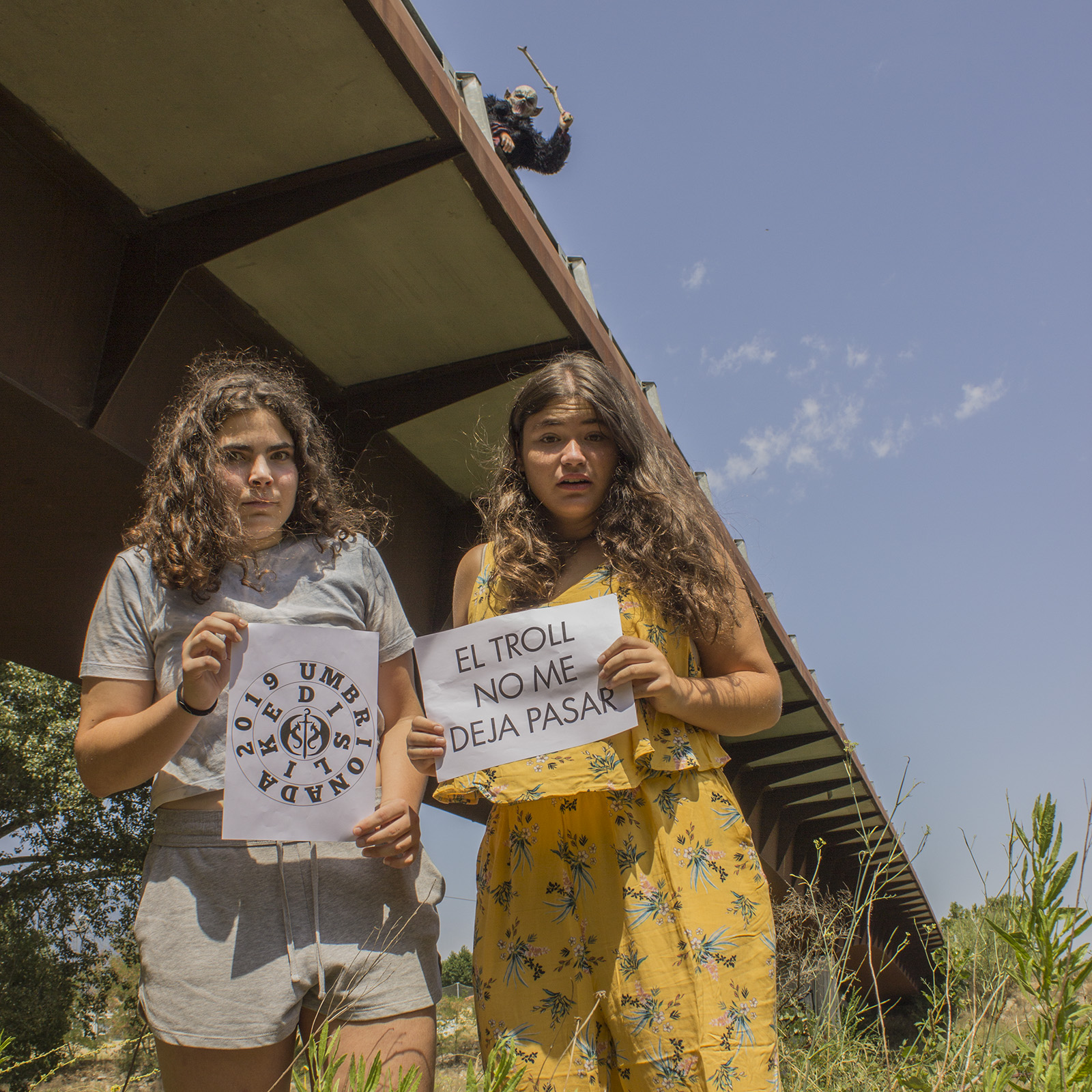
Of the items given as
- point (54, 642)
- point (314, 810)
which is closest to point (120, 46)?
point (314, 810)

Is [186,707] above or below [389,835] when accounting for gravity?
above

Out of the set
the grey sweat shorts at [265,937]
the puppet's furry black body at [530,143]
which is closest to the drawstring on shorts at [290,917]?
the grey sweat shorts at [265,937]

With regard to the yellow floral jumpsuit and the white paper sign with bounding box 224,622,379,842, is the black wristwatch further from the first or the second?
the yellow floral jumpsuit

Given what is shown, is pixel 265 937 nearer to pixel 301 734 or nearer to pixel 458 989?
pixel 301 734

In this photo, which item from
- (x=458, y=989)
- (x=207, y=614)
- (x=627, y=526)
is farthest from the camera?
(x=458, y=989)

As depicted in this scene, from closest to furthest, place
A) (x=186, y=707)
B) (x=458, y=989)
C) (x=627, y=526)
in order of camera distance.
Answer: (x=186, y=707) → (x=627, y=526) → (x=458, y=989)

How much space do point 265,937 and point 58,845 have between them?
17.3 m

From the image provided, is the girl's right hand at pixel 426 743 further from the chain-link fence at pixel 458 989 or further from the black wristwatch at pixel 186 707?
the chain-link fence at pixel 458 989

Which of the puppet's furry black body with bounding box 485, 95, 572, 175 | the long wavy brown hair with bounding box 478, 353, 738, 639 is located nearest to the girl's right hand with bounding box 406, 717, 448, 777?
the long wavy brown hair with bounding box 478, 353, 738, 639

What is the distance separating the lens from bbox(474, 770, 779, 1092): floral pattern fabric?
4.77 ft

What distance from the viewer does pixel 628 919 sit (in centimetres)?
154

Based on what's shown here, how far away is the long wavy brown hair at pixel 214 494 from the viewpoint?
5.58 ft

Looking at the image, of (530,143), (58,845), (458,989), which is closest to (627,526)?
(530,143)

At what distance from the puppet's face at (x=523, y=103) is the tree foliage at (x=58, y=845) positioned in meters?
13.0
